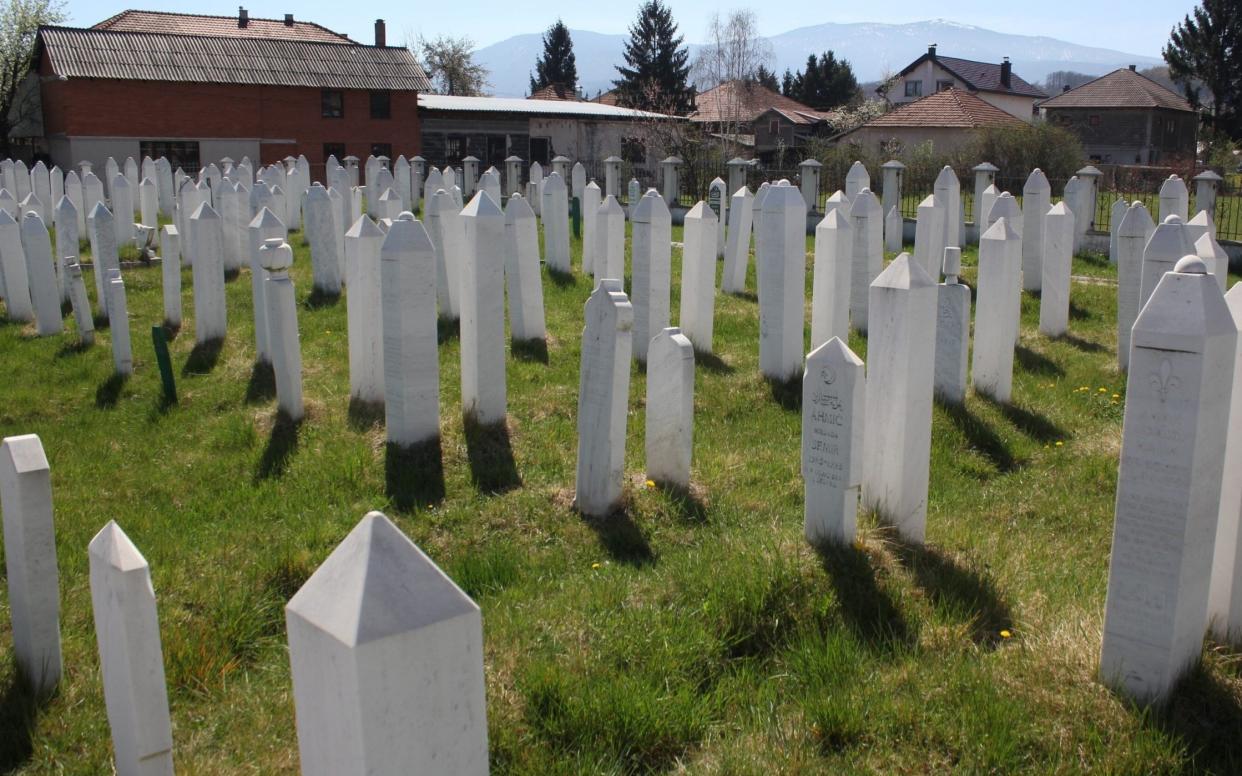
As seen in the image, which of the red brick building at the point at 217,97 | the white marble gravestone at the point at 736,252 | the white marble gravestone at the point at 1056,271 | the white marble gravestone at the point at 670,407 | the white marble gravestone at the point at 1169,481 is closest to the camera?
the white marble gravestone at the point at 1169,481

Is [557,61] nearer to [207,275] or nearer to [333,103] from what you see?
[333,103]

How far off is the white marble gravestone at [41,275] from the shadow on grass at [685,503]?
24.9ft

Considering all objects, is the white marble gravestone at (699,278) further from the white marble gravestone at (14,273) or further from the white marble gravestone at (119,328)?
the white marble gravestone at (14,273)

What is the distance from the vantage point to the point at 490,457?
7211mm

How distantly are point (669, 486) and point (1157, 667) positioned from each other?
326 cm

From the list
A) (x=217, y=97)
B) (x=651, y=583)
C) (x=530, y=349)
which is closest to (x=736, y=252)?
(x=530, y=349)

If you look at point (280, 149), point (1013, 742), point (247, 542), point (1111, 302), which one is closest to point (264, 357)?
point (247, 542)

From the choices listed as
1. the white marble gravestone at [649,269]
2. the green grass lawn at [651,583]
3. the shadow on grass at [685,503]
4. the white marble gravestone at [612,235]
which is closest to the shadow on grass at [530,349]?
the green grass lawn at [651,583]

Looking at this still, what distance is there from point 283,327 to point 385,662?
244 inches

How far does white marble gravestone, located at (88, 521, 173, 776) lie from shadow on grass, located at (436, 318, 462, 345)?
704cm

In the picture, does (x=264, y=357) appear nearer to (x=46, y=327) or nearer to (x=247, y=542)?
(x=46, y=327)

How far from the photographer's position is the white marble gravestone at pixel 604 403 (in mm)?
6215

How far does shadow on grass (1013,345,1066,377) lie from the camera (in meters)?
9.53

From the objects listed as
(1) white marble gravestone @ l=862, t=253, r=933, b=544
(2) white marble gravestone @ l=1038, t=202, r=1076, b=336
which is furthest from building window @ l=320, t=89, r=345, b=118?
(1) white marble gravestone @ l=862, t=253, r=933, b=544
